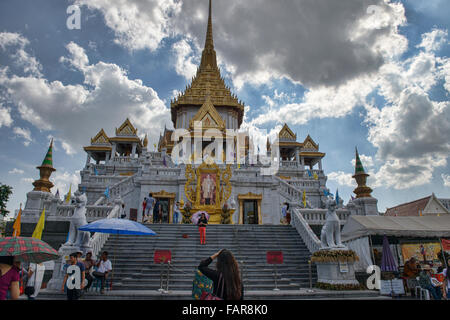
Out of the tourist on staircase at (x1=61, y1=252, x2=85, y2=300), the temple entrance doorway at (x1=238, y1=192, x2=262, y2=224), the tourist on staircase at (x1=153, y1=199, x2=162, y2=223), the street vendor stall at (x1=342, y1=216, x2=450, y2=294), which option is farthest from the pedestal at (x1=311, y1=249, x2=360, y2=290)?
the tourist on staircase at (x1=153, y1=199, x2=162, y2=223)

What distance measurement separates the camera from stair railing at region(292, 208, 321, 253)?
12.9 m

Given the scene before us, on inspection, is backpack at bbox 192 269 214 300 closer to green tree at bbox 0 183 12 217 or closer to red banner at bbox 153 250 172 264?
red banner at bbox 153 250 172 264

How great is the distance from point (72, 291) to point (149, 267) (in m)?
4.39

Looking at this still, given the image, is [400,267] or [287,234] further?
[287,234]

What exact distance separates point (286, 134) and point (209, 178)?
23149 millimetres

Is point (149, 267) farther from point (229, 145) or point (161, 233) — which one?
point (229, 145)

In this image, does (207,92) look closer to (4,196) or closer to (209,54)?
(209,54)

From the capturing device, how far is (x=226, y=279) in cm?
379

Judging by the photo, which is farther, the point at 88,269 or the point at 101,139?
the point at 101,139

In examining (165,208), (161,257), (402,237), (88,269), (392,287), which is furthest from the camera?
(165,208)

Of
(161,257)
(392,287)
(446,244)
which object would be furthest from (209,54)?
(392,287)

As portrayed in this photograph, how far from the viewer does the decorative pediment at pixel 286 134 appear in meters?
41.6

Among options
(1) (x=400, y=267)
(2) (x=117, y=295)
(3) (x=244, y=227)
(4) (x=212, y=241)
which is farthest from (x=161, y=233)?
(1) (x=400, y=267)
